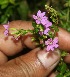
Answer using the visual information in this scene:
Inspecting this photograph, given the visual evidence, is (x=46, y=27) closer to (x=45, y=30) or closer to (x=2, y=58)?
(x=45, y=30)

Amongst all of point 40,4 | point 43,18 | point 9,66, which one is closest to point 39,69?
point 9,66

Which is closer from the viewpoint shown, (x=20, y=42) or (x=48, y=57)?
(x=48, y=57)

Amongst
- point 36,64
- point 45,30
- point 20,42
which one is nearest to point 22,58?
point 36,64

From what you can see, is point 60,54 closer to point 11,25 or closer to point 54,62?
point 54,62

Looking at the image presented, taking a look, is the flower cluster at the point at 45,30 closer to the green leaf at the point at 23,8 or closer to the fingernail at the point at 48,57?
the fingernail at the point at 48,57

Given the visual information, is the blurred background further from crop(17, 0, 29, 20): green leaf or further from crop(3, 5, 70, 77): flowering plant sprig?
crop(3, 5, 70, 77): flowering plant sprig

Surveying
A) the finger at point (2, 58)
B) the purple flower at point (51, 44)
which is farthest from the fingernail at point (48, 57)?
the finger at point (2, 58)

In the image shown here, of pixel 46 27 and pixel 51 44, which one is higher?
pixel 46 27
